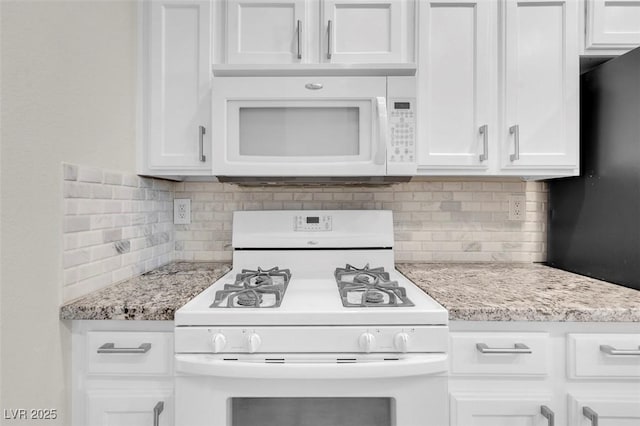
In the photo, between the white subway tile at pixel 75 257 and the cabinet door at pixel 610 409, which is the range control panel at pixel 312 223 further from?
→ the cabinet door at pixel 610 409

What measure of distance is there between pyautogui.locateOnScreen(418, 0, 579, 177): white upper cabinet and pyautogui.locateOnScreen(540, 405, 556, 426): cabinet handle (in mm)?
888

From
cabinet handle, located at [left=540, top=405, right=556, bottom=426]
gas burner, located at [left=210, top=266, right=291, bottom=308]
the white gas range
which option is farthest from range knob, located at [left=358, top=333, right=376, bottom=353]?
cabinet handle, located at [left=540, top=405, right=556, bottom=426]

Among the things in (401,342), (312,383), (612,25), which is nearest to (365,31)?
(612,25)

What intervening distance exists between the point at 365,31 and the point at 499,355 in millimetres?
1298

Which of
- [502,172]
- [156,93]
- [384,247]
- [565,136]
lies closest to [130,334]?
[156,93]

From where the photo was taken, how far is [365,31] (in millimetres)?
1634

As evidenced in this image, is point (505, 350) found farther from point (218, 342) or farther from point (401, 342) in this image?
point (218, 342)

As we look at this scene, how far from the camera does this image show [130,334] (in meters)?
1.20

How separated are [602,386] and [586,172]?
89 centimetres

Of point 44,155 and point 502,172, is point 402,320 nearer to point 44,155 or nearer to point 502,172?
point 502,172

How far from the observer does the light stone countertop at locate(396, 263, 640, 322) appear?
117 cm

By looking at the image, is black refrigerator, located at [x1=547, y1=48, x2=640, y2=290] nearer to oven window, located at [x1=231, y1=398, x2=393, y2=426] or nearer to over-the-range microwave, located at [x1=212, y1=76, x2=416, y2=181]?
over-the-range microwave, located at [x1=212, y1=76, x2=416, y2=181]

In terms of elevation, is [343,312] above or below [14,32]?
below

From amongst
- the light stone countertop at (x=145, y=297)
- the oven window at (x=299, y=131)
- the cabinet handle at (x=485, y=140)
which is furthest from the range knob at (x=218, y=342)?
the cabinet handle at (x=485, y=140)
